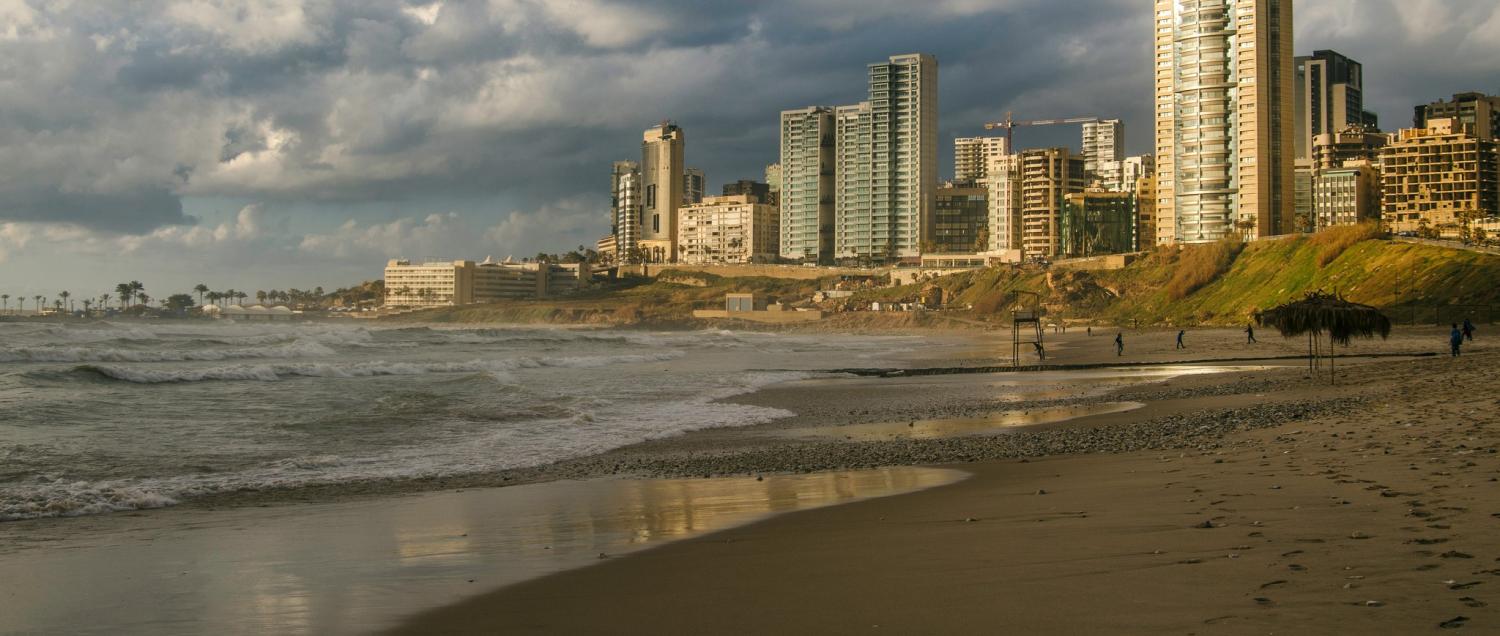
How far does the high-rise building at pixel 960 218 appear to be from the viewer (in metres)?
186

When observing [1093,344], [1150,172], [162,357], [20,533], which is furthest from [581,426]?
[1150,172]

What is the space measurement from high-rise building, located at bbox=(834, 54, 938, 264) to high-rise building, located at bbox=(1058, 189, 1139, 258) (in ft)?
96.8

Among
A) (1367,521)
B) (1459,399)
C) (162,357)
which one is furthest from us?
(162,357)

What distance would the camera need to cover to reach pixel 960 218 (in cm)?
18638

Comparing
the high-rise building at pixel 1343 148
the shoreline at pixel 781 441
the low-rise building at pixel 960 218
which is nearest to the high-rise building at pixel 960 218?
the low-rise building at pixel 960 218

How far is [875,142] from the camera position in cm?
18488

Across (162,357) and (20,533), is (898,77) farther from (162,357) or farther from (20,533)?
(20,533)

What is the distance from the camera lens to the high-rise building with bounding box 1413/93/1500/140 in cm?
18350

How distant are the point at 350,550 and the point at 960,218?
18370cm

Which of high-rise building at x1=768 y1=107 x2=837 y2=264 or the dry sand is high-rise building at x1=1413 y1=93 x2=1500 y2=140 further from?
the dry sand

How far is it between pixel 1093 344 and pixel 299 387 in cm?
4574

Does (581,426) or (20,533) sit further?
(581,426)

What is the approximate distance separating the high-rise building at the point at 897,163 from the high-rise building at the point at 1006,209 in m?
10.9

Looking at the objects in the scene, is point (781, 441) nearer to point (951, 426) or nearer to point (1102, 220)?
point (951, 426)
